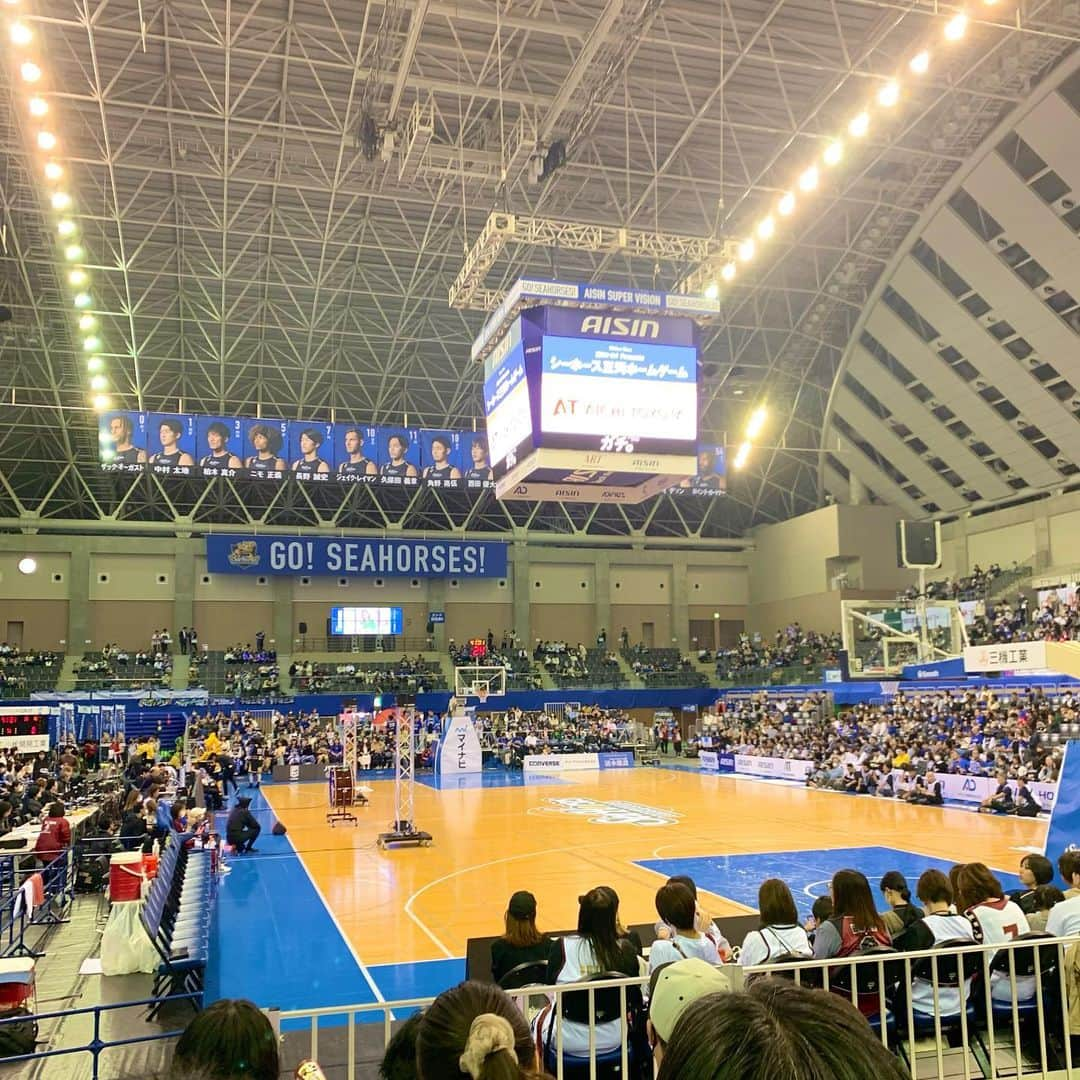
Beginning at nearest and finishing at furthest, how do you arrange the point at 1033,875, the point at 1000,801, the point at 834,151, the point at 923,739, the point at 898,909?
the point at 898,909 → the point at 1033,875 → the point at 834,151 → the point at 1000,801 → the point at 923,739

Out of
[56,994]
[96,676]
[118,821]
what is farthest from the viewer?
[96,676]

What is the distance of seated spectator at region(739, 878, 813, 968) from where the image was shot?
507cm

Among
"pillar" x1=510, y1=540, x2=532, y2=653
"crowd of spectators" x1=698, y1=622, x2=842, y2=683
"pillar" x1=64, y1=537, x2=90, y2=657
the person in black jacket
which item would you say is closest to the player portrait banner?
"pillar" x1=510, y1=540, x2=532, y2=653

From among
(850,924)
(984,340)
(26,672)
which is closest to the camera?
(850,924)

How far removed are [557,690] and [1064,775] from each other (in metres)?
34.2

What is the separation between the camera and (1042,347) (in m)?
31.6

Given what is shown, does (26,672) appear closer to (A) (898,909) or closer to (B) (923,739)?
(B) (923,739)

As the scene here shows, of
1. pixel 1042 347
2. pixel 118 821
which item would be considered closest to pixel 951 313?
pixel 1042 347

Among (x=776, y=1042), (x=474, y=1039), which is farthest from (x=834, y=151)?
(x=776, y=1042)

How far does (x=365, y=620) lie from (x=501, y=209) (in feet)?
75.6

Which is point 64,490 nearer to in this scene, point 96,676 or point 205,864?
point 96,676

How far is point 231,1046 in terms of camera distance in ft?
6.26

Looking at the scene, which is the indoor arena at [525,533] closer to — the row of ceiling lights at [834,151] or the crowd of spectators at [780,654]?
the row of ceiling lights at [834,151]

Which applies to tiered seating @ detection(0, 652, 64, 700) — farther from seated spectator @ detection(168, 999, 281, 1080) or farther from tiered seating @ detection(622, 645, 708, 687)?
seated spectator @ detection(168, 999, 281, 1080)
